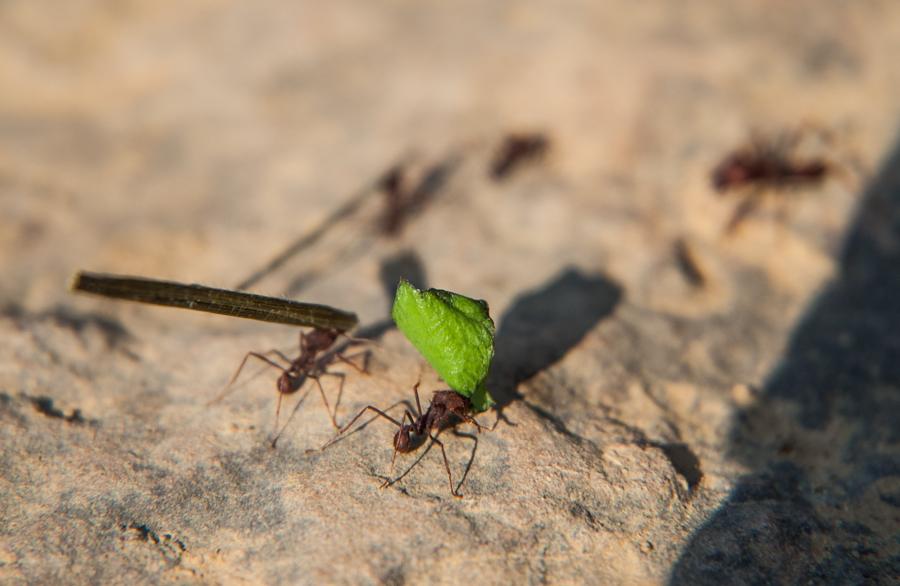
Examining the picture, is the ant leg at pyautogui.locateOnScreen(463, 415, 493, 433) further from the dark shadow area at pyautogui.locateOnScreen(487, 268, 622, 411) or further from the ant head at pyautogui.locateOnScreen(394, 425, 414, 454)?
the ant head at pyautogui.locateOnScreen(394, 425, 414, 454)

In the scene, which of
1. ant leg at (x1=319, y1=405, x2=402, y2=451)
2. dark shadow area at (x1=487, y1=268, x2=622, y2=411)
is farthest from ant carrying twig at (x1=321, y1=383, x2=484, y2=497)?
dark shadow area at (x1=487, y1=268, x2=622, y2=411)

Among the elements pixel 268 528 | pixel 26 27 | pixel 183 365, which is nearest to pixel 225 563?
pixel 268 528

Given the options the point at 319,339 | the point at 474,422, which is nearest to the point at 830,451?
the point at 474,422

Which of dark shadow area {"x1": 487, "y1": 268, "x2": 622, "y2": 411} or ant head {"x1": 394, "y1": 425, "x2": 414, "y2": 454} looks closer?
ant head {"x1": 394, "y1": 425, "x2": 414, "y2": 454}

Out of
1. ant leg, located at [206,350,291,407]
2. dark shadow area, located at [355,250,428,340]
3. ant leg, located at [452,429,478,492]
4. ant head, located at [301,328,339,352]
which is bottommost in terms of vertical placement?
ant leg, located at [452,429,478,492]

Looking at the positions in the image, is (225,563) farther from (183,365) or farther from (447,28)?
(447,28)

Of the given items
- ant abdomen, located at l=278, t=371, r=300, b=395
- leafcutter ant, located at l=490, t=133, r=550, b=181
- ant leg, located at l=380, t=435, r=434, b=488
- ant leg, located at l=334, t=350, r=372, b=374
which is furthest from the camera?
leafcutter ant, located at l=490, t=133, r=550, b=181

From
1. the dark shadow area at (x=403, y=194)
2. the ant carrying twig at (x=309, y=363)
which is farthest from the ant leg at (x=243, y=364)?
the dark shadow area at (x=403, y=194)
